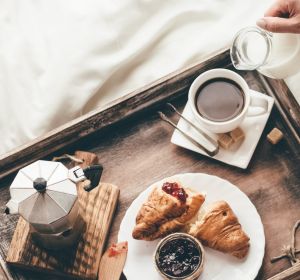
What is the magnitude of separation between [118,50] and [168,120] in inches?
10.2

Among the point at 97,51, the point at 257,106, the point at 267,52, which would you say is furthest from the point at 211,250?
the point at 97,51

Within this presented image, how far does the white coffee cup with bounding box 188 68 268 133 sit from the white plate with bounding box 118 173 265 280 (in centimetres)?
13

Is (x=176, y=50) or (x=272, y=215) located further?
(x=176, y=50)

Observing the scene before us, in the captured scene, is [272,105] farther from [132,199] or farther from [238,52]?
[132,199]

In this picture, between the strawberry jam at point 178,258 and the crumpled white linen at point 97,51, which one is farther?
the crumpled white linen at point 97,51

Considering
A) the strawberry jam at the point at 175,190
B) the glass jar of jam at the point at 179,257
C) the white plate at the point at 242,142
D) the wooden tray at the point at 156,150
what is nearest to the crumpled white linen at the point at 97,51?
the wooden tray at the point at 156,150

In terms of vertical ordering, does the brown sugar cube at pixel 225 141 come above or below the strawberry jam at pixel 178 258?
above

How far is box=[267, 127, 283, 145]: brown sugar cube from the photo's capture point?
1.50 m

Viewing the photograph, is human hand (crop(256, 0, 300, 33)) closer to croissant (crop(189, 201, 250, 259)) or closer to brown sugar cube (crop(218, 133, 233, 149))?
brown sugar cube (crop(218, 133, 233, 149))

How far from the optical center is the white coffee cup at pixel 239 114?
4.75 ft

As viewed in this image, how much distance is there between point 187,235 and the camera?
1.39 meters

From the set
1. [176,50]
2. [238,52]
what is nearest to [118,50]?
[176,50]

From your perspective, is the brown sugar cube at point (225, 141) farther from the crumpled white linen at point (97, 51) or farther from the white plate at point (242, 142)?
the crumpled white linen at point (97, 51)

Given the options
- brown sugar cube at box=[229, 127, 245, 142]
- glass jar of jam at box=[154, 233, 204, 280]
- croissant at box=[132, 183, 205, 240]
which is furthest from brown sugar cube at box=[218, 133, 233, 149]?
glass jar of jam at box=[154, 233, 204, 280]
